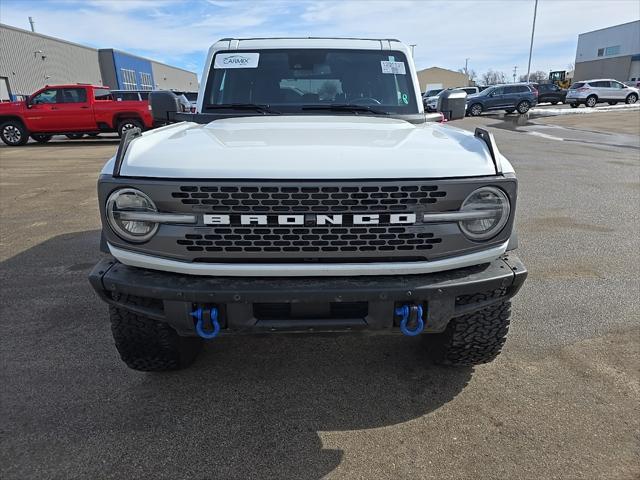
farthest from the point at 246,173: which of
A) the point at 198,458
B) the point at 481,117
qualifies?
the point at 481,117

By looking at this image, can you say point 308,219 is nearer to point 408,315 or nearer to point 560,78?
point 408,315

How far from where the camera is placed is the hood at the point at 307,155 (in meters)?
2.00

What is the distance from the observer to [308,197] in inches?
78.7

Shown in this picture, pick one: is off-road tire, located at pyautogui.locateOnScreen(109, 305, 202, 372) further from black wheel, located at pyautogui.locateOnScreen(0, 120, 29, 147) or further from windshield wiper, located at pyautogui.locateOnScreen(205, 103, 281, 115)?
black wheel, located at pyautogui.locateOnScreen(0, 120, 29, 147)

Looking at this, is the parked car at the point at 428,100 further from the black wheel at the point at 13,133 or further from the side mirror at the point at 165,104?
the black wheel at the point at 13,133

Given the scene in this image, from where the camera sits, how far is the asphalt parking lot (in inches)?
83.5

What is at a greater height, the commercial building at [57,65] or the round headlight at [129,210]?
the commercial building at [57,65]

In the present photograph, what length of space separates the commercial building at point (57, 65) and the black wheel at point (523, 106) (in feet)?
115

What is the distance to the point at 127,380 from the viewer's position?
2732 millimetres

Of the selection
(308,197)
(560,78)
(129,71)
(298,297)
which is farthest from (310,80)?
(560,78)

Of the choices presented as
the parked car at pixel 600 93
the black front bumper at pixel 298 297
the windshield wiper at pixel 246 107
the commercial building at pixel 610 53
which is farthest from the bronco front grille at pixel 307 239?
the commercial building at pixel 610 53

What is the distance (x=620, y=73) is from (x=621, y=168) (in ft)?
219

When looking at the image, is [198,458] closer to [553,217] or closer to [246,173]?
[246,173]

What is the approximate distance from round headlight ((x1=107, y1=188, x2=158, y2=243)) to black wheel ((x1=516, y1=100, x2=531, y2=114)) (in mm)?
28840
